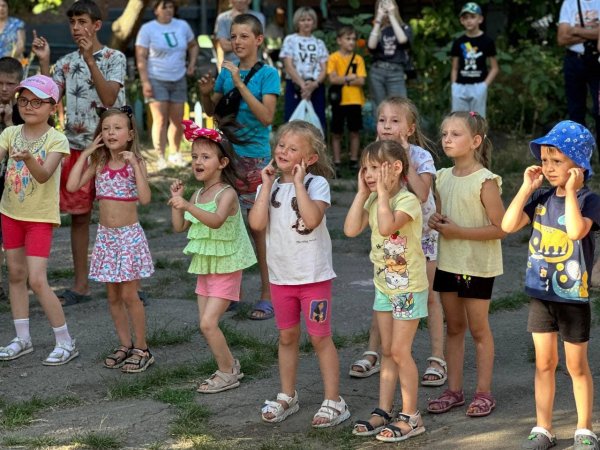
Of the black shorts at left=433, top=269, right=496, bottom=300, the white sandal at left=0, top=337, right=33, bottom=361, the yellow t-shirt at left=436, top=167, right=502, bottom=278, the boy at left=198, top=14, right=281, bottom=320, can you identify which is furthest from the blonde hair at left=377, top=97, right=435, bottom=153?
the white sandal at left=0, top=337, right=33, bottom=361

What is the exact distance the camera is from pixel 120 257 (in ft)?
19.4

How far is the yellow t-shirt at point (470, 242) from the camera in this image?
16.8 feet

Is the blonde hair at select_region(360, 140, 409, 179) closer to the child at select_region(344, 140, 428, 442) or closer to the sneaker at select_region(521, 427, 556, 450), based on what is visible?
the child at select_region(344, 140, 428, 442)

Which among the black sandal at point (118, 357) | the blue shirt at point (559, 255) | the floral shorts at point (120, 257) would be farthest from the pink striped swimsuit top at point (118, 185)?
the blue shirt at point (559, 255)

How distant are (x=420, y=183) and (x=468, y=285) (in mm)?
545

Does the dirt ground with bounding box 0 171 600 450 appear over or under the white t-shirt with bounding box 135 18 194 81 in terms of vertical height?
under

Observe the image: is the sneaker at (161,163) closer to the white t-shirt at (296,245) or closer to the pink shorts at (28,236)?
the pink shorts at (28,236)

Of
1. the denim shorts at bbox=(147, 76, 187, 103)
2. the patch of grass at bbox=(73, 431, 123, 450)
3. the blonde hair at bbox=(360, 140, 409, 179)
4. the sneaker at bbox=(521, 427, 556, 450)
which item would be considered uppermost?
the denim shorts at bbox=(147, 76, 187, 103)

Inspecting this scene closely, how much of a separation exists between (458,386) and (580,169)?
52.0 inches

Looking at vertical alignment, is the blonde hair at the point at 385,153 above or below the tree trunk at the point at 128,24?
below

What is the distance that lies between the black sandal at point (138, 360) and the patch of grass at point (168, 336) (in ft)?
1.14

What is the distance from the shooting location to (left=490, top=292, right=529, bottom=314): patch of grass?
718cm

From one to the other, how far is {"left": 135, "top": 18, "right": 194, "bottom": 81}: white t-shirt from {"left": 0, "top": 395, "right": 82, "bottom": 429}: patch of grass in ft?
22.3

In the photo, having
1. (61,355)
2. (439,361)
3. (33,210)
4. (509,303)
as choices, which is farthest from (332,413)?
(509,303)
